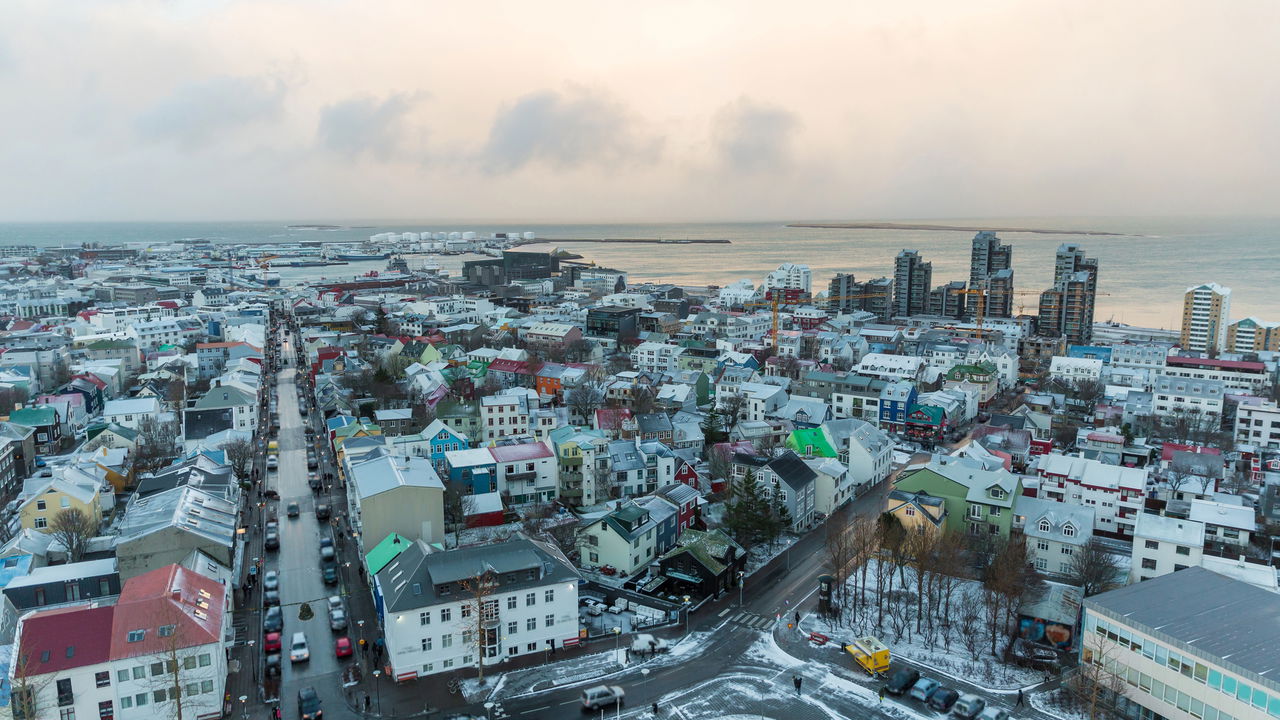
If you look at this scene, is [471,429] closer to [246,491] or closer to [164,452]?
[246,491]

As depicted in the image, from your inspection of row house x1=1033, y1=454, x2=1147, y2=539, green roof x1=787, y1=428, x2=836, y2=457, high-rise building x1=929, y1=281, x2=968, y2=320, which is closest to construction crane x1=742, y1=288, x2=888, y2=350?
high-rise building x1=929, y1=281, x2=968, y2=320

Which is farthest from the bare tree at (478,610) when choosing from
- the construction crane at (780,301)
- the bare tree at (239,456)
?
the construction crane at (780,301)

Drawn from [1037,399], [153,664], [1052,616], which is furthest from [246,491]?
[1037,399]

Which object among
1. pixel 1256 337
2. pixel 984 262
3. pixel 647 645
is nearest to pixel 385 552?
pixel 647 645

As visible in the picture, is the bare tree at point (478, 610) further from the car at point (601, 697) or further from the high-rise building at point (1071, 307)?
the high-rise building at point (1071, 307)

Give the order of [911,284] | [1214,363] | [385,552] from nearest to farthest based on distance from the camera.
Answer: [385,552]
[1214,363]
[911,284]

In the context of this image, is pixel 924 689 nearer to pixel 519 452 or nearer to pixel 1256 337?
pixel 519 452
